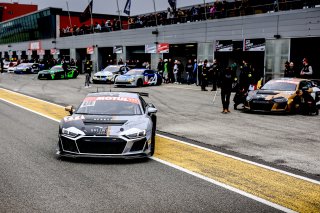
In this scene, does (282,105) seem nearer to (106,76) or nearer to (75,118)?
(75,118)

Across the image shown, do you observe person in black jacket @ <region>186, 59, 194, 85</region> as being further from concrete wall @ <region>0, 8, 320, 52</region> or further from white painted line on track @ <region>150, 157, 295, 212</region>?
white painted line on track @ <region>150, 157, 295, 212</region>

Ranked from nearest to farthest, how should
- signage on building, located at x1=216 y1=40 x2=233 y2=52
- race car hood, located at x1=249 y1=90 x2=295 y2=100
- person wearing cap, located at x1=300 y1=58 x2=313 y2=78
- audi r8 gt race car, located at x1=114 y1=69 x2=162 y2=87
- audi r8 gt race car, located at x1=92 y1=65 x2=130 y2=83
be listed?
race car hood, located at x1=249 y1=90 x2=295 y2=100, person wearing cap, located at x1=300 y1=58 x2=313 y2=78, audi r8 gt race car, located at x1=114 y1=69 x2=162 y2=87, signage on building, located at x1=216 y1=40 x2=233 y2=52, audi r8 gt race car, located at x1=92 y1=65 x2=130 y2=83

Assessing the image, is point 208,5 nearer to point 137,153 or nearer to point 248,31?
point 248,31

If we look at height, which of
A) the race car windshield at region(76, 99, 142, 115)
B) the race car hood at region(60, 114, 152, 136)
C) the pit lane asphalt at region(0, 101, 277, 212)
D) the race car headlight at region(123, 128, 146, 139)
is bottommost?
the pit lane asphalt at region(0, 101, 277, 212)

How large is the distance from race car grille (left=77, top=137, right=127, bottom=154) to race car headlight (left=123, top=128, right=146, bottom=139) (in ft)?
0.51

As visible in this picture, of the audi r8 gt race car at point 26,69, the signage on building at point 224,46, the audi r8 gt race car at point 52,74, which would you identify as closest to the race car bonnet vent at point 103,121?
the signage on building at point 224,46

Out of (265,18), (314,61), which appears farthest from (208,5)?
(314,61)

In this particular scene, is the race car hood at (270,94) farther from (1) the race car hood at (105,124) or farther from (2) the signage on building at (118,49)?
(2) the signage on building at (118,49)

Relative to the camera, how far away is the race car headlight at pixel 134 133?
7.05 m

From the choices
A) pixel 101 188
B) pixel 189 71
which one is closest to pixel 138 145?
pixel 101 188

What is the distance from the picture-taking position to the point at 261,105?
14.9 metres

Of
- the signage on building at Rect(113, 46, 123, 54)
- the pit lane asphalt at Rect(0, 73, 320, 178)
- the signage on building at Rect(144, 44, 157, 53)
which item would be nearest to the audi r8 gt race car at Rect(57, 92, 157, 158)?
the pit lane asphalt at Rect(0, 73, 320, 178)

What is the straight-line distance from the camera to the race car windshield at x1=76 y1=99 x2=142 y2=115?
8.07 metres

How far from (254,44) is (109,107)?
1991cm
